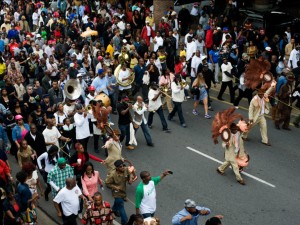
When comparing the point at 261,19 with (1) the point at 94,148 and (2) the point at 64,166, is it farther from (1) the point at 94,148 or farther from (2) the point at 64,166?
(2) the point at 64,166

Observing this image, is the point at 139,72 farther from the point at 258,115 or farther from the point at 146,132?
the point at 258,115

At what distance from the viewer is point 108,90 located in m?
16.9

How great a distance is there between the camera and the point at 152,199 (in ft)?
33.6

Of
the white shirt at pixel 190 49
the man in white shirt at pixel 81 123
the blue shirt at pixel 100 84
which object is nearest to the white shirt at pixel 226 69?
the white shirt at pixel 190 49

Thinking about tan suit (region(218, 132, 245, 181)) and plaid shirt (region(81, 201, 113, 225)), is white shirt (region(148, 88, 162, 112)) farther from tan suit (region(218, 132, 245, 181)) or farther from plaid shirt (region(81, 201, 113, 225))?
plaid shirt (region(81, 201, 113, 225))

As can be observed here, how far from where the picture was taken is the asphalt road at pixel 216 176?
39.1 feet

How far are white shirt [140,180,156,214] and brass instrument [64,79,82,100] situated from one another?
601 cm

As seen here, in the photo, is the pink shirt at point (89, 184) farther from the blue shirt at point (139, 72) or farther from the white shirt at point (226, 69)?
the white shirt at point (226, 69)

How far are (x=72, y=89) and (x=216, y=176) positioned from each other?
15.8 feet

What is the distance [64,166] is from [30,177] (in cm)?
66

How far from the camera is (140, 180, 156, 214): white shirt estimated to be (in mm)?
10180

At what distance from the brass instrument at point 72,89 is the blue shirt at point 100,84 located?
0.58 metres

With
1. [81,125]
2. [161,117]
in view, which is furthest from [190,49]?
[81,125]

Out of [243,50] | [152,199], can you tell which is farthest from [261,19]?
[152,199]
